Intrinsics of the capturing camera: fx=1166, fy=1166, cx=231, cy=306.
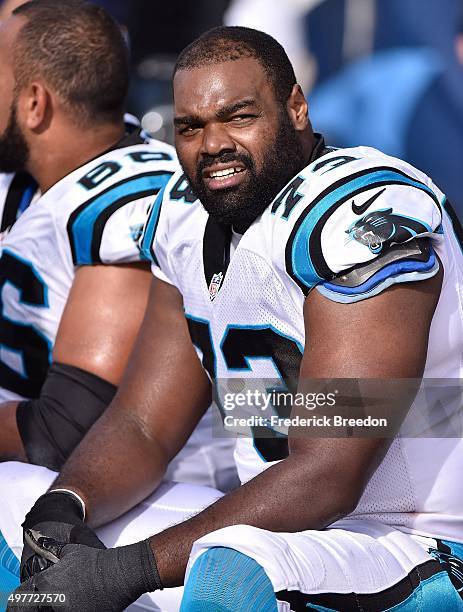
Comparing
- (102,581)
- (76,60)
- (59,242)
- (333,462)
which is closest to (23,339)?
(59,242)

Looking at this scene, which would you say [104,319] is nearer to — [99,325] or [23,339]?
[99,325]

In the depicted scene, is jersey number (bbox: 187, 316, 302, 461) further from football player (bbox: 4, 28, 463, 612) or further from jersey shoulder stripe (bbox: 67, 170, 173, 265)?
jersey shoulder stripe (bbox: 67, 170, 173, 265)

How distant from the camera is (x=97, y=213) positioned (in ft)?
10.6

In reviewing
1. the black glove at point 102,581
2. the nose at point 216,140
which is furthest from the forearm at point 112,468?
the nose at point 216,140

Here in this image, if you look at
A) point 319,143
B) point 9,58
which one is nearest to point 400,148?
point 9,58

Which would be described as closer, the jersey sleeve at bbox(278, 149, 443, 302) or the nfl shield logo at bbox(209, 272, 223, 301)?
the jersey sleeve at bbox(278, 149, 443, 302)

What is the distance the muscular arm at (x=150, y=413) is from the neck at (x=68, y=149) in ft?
2.42

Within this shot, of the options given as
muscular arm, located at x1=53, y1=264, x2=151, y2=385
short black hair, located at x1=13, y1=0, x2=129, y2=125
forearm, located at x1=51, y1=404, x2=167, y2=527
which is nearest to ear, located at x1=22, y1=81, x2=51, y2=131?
short black hair, located at x1=13, y1=0, x2=129, y2=125

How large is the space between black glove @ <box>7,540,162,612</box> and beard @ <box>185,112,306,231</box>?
0.79 metres

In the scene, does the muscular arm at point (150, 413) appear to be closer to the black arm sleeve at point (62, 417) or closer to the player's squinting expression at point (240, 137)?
the black arm sleeve at point (62, 417)

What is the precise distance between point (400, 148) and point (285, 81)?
4674 mm

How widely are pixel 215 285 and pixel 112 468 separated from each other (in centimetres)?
52

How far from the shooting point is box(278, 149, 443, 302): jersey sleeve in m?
2.26

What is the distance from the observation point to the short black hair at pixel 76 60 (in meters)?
3.49
